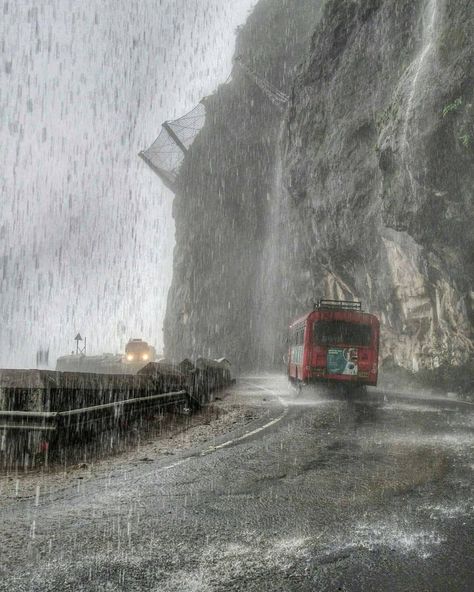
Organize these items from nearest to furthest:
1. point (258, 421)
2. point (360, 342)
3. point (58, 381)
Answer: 1. point (58, 381)
2. point (258, 421)
3. point (360, 342)

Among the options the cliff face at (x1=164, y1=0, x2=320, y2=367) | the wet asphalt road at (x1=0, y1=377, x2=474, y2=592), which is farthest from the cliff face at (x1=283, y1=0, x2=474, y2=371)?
the cliff face at (x1=164, y1=0, x2=320, y2=367)

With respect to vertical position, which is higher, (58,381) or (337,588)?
(58,381)

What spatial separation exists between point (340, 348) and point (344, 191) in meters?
17.1

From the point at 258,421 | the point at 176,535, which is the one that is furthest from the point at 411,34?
the point at 176,535

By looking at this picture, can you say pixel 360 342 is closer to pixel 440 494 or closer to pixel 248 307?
pixel 440 494

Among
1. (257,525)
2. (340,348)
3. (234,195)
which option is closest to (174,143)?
(234,195)

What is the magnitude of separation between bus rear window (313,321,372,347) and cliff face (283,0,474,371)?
5887 mm

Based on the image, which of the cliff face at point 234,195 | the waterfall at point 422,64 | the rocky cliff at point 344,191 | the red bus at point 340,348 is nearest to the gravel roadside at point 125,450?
the red bus at point 340,348

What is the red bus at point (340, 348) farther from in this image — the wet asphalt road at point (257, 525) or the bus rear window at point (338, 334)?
the wet asphalt road at point (257, 525)

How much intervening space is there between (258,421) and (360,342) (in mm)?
7905

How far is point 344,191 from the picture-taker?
32.9 m

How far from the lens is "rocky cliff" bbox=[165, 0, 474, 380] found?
20891 mm

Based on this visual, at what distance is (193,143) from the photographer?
64500 mm

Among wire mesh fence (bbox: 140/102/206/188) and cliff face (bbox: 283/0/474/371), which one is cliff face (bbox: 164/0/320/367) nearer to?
wire mesh fence (bbox: 140/102/206/188)
